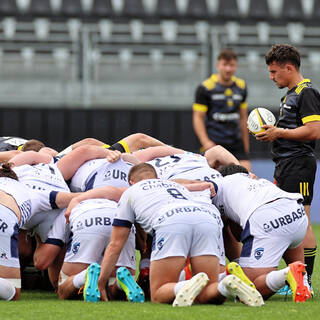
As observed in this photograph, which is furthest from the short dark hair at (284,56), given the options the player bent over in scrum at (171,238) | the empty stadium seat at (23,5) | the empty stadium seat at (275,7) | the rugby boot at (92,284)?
the empty stadium seat at (275,7)

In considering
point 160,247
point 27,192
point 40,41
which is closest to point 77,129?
point 40,41

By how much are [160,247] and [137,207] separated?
34cm

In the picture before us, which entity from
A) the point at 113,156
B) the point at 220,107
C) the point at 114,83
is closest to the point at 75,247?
the point at 113,156

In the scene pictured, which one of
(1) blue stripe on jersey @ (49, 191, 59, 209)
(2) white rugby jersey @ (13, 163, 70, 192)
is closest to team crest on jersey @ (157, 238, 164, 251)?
(1) blue stripe on jersey @ (49, 191, 59, 209)

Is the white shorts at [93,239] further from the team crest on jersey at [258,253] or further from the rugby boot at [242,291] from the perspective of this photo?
the rugby boot at [242,291]

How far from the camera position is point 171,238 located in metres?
5.40

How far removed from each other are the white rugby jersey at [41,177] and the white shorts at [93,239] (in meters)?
0.56

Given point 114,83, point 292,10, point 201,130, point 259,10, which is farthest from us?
point 292,10

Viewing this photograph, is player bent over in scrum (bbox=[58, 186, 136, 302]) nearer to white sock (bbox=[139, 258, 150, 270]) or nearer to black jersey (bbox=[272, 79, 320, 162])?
white sock (bbox=[139, 258, 150, 270])

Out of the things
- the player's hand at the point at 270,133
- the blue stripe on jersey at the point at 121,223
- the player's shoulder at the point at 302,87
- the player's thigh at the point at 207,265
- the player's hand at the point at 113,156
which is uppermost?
the player's shoulder at the point at 302,87

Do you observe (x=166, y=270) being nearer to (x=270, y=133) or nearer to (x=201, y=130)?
(x=270, y=133)

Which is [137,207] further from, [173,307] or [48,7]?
[48,7]

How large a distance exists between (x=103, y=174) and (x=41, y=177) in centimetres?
53

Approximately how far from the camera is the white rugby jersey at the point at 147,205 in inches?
219
